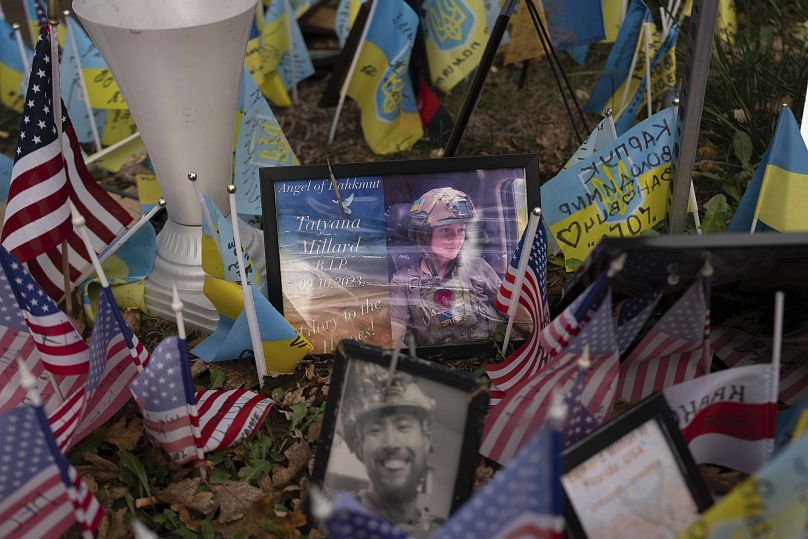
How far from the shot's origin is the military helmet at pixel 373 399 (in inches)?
72.4

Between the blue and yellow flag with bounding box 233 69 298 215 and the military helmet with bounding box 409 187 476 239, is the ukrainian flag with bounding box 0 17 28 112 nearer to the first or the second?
the blue and yellow flag with bounding box 233 69 298 215

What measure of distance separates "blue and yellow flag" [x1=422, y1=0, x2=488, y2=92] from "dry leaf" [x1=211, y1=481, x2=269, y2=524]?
8.35 ft

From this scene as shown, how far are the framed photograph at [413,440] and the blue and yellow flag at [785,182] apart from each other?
1.26 metres

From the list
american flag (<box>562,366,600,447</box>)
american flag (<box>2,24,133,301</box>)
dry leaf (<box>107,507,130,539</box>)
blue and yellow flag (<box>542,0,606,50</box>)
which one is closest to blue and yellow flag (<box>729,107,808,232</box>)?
american flag (<box>562,366,600,447</box>)

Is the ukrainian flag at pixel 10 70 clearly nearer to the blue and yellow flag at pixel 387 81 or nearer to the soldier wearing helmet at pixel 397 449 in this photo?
the blue and yellow flag at pixel 387 81

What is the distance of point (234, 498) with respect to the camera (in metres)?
2.12

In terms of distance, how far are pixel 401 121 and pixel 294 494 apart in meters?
2.40

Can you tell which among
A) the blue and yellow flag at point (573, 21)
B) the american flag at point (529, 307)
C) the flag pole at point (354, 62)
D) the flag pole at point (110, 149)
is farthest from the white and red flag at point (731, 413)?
the flag pole at point (110, 149)

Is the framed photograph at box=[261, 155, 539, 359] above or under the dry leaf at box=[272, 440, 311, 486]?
above

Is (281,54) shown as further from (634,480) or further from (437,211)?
(634,480)

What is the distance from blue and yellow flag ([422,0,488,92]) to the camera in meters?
3.92

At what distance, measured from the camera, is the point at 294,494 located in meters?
2.13

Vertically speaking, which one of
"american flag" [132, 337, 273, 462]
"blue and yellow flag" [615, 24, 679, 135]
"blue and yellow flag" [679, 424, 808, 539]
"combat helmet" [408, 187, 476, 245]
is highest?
"blue and yellow flag" [615, 24, 679, 135]

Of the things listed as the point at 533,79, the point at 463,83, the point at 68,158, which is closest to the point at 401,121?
the point at 463,83
